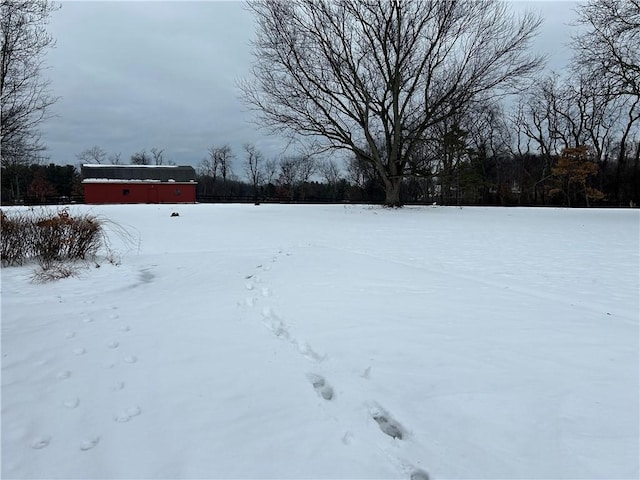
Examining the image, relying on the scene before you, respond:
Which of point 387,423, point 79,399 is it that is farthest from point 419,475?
point 79,399

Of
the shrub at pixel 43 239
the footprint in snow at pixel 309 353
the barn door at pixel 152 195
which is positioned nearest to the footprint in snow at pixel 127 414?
the footprint in snow at pixel 309 353

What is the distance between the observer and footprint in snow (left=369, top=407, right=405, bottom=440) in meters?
2.15

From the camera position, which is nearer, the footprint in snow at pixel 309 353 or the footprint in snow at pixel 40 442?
the footprint in snow at pixel 40 442

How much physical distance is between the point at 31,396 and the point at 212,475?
62.3 inches

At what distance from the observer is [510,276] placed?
5816mm

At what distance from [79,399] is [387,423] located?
2048mm

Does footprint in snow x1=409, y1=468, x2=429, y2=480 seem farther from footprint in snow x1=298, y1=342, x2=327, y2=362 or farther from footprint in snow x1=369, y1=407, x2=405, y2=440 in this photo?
footprint in snow x1=298, y1=342, x2=327, y2=362

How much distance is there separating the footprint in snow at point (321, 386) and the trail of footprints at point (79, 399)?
1155 mm

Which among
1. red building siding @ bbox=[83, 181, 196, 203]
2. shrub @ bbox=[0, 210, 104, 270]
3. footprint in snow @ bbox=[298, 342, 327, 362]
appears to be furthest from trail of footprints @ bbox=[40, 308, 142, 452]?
red building siding @ bbox=[83, 181, 196, 203]

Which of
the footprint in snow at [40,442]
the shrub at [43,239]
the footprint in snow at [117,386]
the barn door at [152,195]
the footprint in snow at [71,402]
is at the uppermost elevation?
the barn door at [152,195]

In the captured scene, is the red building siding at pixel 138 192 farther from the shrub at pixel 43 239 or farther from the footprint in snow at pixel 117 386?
the footprint in snow at pixel 117 386

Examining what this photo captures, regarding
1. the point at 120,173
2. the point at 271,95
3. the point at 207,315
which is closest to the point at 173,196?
the point at 120,173

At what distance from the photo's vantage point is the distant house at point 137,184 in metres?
43.6

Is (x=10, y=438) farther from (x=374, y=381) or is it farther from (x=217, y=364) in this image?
(x=374, y=381)
